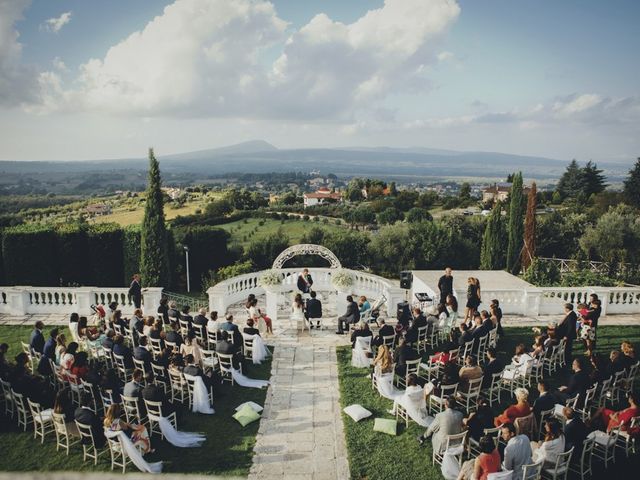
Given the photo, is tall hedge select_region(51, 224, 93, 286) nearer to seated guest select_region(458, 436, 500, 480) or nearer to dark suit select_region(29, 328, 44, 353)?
dark suit select_region(29, 328, 44, 353)

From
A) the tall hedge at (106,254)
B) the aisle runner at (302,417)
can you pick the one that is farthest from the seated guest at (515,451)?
the tall hedge at (106,254)

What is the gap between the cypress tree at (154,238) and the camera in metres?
23.0

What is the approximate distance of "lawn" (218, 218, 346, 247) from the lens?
3909 centimetres

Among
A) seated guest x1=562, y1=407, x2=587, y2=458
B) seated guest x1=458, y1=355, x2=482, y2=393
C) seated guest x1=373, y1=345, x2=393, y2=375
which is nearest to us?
seated guest x1=562, y1=407, x2=587, y2=458

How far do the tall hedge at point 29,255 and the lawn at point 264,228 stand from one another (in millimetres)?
15239

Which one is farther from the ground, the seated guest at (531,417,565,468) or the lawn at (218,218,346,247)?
the seated guest at (531,417,565,468)

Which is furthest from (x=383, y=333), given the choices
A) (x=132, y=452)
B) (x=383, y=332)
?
(x=132, y=452)

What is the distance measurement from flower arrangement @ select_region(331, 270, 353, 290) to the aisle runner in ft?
7.58

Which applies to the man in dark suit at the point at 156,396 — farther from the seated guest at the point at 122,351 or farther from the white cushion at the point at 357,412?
the white cushion at the point at 357,412

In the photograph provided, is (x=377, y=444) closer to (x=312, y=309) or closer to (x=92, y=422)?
(x=92, y=422)

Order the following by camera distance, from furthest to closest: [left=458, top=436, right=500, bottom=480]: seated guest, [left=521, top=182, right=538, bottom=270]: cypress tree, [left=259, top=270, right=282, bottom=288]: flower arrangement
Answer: [left=521, top=182, right=538, bottom=270]: cypress tree, [left=259, top=270, right=282, bottom=288]: flower arrangement, [left=458, top=436, right=500, bottom=480]: seated guest

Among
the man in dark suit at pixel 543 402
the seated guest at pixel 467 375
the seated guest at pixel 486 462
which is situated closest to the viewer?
the seated guest at pixel 486 462

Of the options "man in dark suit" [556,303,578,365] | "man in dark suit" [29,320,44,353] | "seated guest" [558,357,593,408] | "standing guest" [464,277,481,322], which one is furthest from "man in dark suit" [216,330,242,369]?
"man in dark suit" [556,303,578,365]

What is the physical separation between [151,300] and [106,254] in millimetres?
10325
